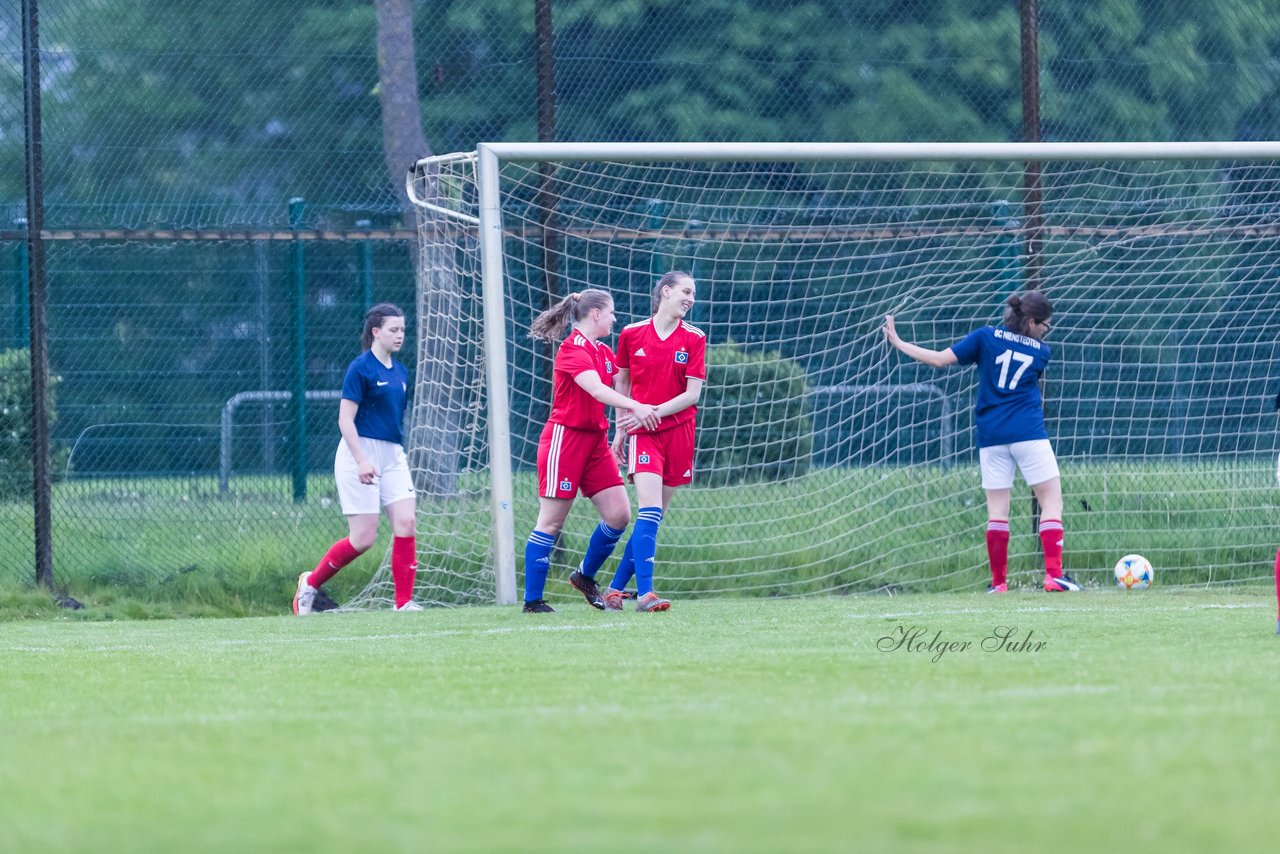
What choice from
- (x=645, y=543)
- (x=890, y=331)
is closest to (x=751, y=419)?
(x=890, y=331)

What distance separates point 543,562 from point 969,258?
395 centimetres

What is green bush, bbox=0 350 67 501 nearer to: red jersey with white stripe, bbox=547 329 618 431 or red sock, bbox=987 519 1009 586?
red jersey with white stripe, bbox=547 329 618 431

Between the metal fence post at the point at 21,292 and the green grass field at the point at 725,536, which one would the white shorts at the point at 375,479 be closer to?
the green grass field at the point at 725,536

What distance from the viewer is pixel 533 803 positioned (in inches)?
→ 123

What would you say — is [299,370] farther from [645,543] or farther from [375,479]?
[645,543]

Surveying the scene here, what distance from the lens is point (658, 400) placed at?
8.25 meters

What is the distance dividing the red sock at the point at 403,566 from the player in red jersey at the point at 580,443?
3.29 ft

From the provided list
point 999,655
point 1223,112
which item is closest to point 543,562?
point 999,655

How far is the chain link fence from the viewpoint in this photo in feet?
32.6

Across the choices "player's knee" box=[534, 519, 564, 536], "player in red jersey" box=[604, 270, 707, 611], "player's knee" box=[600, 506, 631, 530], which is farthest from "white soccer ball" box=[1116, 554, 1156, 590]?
"player's knee" box=[534, 519, 564, 536]

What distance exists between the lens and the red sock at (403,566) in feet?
29.4

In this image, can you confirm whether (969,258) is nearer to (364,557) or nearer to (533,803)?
(364,557)
